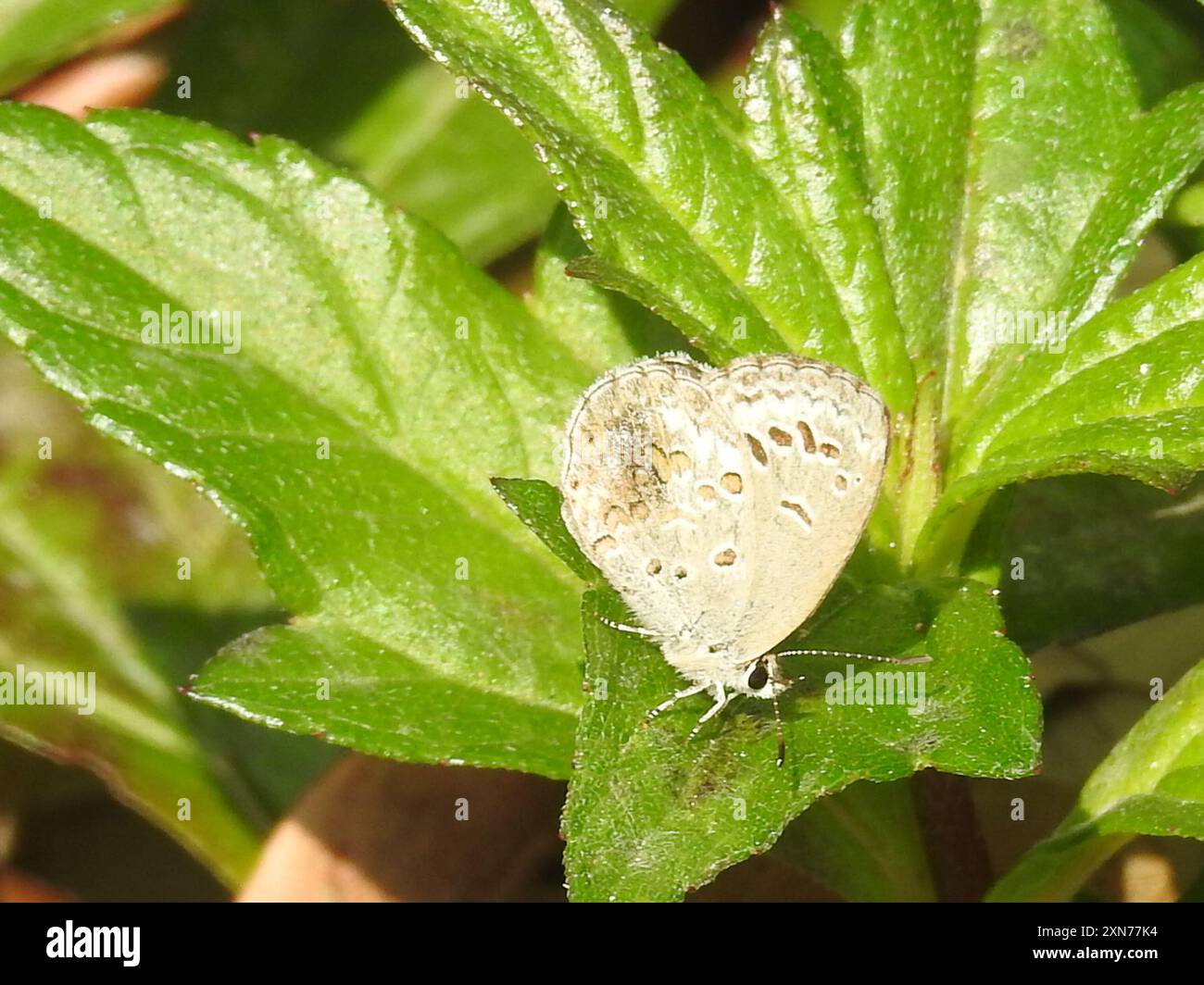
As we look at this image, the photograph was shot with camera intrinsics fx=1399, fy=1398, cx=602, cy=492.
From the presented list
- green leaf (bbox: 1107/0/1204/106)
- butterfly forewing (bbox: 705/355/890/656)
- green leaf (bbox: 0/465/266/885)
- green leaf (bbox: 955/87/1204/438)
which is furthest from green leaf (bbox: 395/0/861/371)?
green leaf (bbox: 0/465/266/885)

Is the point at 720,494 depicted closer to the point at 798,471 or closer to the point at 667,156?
the point at 798,471

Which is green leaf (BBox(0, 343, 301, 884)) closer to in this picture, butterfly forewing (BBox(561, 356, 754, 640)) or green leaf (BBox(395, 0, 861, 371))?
butterfly forewing (BBox(561, 356, 754, 640))

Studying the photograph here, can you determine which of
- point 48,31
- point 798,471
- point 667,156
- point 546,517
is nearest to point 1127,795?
point 798,471

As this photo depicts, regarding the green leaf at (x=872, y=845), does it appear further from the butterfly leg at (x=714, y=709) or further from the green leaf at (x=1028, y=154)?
the green leaf at (x=1028, y=154)

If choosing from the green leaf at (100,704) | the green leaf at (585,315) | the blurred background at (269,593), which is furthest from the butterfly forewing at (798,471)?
the green leaf at (100,704)

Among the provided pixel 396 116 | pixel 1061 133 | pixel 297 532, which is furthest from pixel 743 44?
pixel 297 532

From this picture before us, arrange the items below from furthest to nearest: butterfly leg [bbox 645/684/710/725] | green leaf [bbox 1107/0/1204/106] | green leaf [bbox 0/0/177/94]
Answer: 1. green leaf [bbox 0/0/177/94]
2. green leaf [bbox 1107/0/1204/106]
3. butterfly leg [bbox 645/684/710/725]
